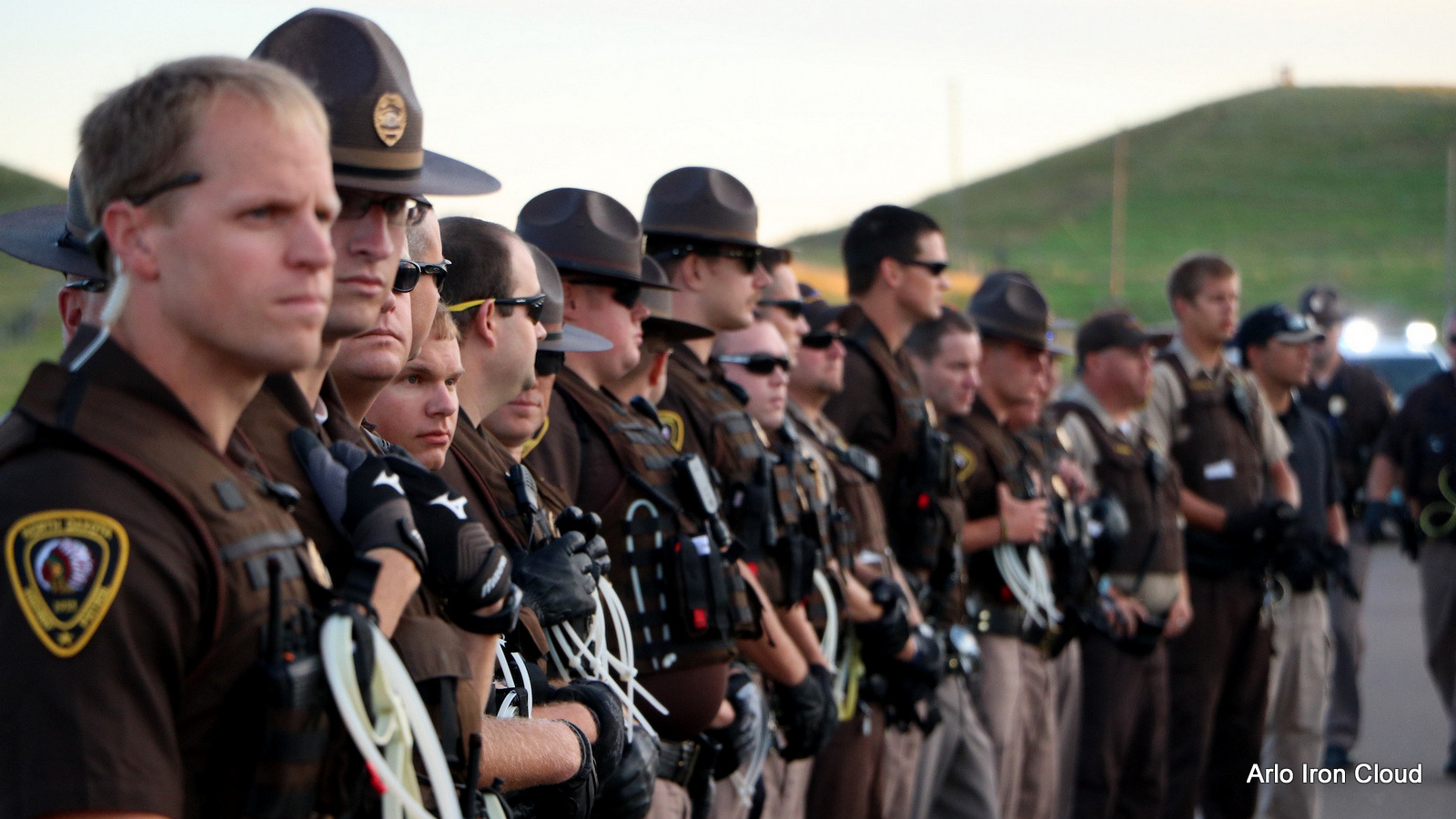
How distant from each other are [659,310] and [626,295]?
0.46 meters

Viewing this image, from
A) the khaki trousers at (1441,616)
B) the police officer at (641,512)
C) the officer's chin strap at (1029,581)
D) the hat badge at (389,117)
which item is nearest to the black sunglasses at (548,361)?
the police officer at (641,512)

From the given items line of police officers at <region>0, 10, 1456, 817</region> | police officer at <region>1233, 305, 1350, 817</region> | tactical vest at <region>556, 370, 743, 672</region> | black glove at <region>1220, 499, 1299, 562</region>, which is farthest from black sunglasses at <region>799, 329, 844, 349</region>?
Result: police officer at <region>1233, 305, 1350, 817</region>

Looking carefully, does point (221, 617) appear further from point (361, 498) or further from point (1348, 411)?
point (1348, 411)

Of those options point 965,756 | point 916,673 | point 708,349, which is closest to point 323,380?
point 708,349

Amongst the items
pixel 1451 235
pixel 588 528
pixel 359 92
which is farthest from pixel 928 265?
pixel 1451 235

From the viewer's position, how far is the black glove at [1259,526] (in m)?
8.50

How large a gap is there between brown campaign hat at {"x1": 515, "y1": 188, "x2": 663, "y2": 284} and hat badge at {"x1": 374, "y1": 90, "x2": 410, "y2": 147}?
207 cm

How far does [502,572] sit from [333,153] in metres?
0.71

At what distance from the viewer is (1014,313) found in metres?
8.09

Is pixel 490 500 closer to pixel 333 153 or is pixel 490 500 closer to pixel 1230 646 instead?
pixel 333 153

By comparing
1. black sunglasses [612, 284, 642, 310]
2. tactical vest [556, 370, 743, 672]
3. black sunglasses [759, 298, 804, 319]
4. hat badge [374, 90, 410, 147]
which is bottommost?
tactical vest [556, 370, 743, 672]

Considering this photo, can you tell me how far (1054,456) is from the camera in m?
8.12

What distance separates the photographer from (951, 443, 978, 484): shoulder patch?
24.2 feet

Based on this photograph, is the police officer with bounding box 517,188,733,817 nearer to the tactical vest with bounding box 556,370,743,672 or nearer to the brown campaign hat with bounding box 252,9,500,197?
the tactical vest with bounding box 556,370,743,672
